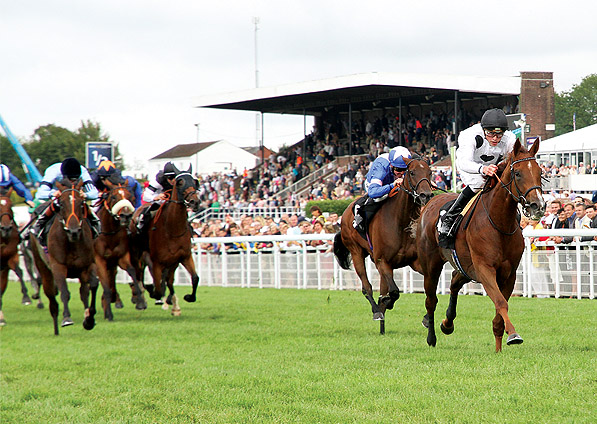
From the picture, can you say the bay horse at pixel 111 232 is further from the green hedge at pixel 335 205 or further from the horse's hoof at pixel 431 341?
the green hedge at pixel 335 205

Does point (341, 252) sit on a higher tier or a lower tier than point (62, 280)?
higher

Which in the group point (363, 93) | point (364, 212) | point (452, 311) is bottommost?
point (452, 311)

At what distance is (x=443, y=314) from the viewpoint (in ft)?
33.5

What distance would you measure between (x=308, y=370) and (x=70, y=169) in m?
4.89

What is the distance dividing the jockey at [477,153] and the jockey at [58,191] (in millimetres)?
4849

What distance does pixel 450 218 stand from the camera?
7.50 meters

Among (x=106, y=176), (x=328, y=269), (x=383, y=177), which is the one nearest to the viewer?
(x=383, y=177)

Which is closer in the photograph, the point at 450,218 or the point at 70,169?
the point at 450,218

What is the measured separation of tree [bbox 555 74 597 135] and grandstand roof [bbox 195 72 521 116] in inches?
172

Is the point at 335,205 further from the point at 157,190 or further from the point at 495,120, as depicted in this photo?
the point at 495,120

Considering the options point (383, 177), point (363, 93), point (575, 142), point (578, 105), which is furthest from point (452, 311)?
point (363, 93)

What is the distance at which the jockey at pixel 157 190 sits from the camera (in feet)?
38.1

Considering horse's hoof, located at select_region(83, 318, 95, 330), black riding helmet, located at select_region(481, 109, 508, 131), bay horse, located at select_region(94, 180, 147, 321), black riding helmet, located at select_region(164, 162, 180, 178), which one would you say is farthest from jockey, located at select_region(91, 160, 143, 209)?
black riding helmet, located at select_region(481, 109, 508, 131)

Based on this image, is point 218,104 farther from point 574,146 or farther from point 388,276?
point 388,276
